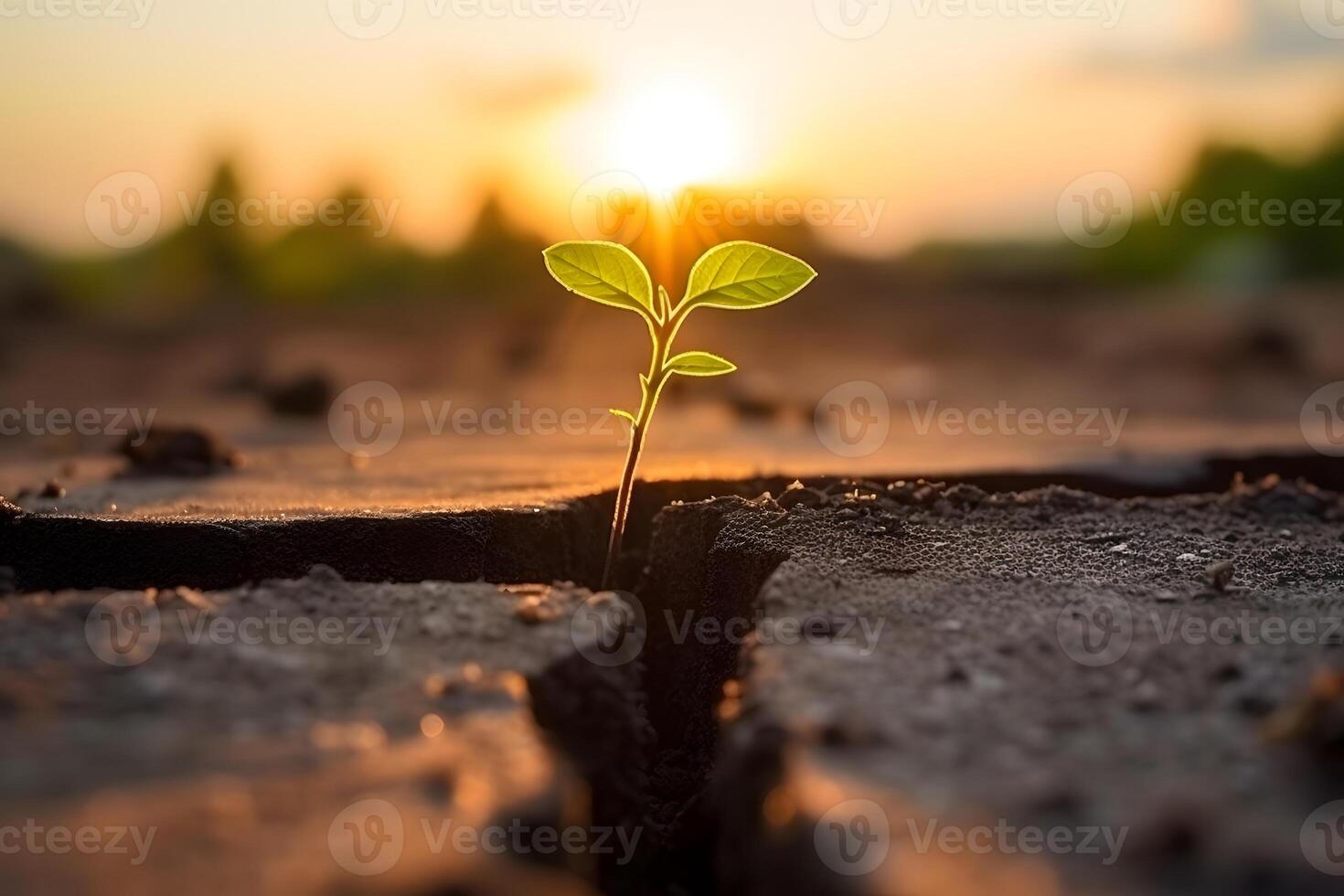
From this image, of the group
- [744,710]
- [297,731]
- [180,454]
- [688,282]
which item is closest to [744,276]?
[688,282]

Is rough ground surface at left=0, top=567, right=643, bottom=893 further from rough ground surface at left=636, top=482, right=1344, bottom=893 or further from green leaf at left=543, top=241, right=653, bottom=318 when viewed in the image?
green leaf at left=543, top=241, right=653, bottom=318

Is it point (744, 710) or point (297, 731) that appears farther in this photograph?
point (744, 710)

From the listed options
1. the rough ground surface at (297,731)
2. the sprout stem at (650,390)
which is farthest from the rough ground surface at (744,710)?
the sprout stem at (650,390)

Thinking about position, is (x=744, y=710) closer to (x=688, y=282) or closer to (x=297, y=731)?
(x=297, y=731)

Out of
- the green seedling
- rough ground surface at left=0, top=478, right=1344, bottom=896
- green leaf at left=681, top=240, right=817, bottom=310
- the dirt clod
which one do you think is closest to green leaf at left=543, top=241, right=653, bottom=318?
the green seedling

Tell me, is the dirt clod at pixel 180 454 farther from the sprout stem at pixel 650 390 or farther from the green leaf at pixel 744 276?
the green leaf at pixel 744 276

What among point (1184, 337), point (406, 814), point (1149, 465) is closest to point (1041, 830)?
point (406, 814)
